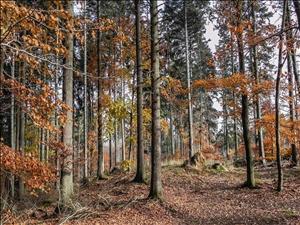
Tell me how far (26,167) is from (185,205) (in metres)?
6.84

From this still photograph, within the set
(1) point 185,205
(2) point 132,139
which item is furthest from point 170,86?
(1) point 185,205

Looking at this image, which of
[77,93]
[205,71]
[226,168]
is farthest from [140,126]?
[205,71]

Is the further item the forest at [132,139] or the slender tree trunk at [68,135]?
the slender tree trunk at [68,135]

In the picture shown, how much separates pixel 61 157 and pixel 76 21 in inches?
247

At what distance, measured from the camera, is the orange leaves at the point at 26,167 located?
20.8 feet

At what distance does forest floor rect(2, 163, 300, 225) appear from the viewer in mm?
9992

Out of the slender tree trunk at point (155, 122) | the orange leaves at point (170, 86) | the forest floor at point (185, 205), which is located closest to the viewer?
the forest floor at point (185, 205)

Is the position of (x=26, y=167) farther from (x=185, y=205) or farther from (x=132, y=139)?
(x=132, y=139)

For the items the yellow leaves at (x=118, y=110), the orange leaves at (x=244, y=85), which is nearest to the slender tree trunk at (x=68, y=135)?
the orange leaves at (x=244, y=85)

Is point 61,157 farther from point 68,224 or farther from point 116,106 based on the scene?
point 116,106

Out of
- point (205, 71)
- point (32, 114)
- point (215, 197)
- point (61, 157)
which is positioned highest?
point (205, 71)

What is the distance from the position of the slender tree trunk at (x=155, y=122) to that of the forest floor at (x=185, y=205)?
52cm

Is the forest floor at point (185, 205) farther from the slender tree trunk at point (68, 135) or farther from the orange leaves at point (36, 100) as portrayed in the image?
the orange leaves at point (36, 100)

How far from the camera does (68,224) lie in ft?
30.8
